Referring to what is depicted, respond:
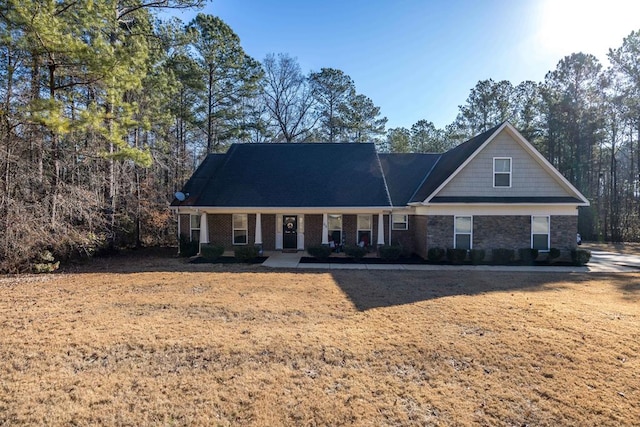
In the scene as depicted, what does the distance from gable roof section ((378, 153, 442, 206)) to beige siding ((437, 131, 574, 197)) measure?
2845 mm

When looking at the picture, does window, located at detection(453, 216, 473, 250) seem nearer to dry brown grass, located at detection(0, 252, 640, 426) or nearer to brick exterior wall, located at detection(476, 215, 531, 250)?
brick exterior wall, located at detection(476, 215, 531, 250)

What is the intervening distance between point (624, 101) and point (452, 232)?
2323 cm

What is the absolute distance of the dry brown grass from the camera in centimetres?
357

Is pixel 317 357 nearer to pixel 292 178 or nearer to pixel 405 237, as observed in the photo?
pixel 405 237

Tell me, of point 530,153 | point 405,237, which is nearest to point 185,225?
point 405,237

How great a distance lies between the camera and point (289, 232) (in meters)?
17.3

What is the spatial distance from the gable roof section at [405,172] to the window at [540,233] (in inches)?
220

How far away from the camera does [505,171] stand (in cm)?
1461

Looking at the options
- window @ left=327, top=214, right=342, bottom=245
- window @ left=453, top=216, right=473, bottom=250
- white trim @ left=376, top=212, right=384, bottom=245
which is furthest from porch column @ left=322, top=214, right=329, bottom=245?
window @ left=453, top=216, right=473, bottom=250

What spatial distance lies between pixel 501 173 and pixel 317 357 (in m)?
13.4

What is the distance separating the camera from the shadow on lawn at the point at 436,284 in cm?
835

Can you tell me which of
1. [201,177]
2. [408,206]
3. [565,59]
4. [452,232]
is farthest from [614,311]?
[565,59]

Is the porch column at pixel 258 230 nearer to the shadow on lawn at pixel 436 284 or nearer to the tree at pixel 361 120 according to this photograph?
the shadow on lawn at pixel 436 284

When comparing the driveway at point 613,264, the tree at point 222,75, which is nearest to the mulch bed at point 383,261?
the driveway at point 613,264
